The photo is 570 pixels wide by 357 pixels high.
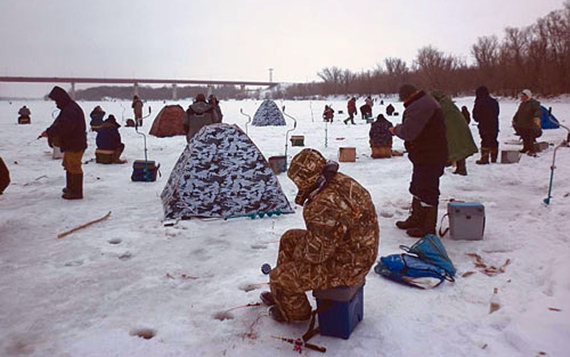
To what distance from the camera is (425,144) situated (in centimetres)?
536

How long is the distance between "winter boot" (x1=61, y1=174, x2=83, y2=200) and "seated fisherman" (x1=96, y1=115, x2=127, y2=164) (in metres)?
3.50

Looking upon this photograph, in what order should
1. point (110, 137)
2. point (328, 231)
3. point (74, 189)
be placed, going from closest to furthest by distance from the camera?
1. point (328, 231)
2. point (74, 189)
3. point (110, 137)

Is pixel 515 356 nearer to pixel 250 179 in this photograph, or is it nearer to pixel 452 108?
pixel 250 179

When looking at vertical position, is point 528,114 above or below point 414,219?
above

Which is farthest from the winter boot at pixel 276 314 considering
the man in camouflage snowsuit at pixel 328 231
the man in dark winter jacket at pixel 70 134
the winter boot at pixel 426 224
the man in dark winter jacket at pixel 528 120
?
the man in dark winter jacket at pixel 528 120

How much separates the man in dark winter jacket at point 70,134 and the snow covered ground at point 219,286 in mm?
393

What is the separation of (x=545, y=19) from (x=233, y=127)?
51.7 m

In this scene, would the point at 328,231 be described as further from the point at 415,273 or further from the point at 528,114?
the point at 528,114

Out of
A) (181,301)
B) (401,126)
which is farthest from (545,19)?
(181,301)

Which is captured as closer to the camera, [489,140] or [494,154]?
[489,140]

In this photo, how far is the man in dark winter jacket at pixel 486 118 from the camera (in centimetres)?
998

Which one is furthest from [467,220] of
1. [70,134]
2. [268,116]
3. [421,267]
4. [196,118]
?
[268,116]

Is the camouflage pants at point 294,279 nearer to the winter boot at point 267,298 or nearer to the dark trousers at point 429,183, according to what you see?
the winter boot at point 267,298

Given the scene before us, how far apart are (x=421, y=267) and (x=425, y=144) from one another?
1.79 meters
